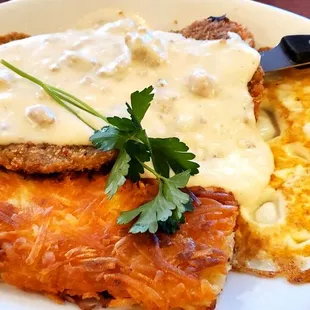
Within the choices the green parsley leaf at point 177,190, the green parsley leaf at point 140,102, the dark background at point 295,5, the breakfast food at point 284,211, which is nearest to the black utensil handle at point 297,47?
the breakfast food at point 284,211

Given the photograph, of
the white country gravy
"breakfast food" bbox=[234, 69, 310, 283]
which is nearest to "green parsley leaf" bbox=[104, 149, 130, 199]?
the white country gravy

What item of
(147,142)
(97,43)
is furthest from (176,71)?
(147,142)

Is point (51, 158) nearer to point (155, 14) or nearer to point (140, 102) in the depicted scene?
point (140, 102)

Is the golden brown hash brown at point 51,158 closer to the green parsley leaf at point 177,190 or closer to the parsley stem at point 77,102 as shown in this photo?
the parsley stem at point 77,102

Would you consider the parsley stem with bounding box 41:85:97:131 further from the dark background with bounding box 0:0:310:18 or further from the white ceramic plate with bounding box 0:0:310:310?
the dark background with bounding box 0:0:310:18

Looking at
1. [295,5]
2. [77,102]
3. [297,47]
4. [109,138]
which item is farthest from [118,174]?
→ [295,5]

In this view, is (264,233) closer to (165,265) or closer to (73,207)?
(165,265)
